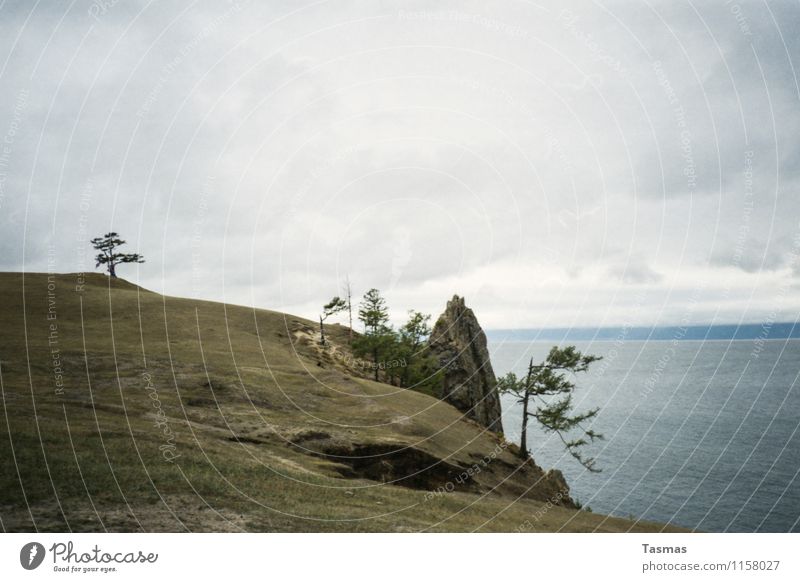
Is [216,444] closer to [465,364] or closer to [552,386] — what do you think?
[552,386]

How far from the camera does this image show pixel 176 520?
1467 cm

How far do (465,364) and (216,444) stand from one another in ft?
168

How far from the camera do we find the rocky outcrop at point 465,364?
69062 millimetres

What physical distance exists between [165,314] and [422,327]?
39956 millimetres

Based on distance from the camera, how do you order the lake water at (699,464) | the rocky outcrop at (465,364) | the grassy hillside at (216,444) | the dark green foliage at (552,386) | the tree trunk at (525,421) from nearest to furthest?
the grassy hillside at (216,444), the dark green foliage at (552,386), the tree trunk at (525,421), the rocky outcrop at (465,364), the lake water at (699,464)

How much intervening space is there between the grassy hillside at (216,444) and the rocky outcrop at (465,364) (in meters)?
18.9

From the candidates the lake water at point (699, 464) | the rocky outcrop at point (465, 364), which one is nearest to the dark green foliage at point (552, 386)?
the lake water at point (699, 464)

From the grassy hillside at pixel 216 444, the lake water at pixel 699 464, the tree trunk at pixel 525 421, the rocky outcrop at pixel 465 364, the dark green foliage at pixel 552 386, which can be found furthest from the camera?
the lake water at pixel 699 464

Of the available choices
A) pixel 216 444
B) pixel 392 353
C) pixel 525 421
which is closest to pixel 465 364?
pixel 392 353

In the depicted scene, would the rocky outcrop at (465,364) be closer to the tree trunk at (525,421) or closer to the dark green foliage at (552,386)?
the tree trunk at (525,421)

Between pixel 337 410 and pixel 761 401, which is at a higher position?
pixel 337 410
